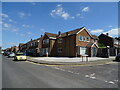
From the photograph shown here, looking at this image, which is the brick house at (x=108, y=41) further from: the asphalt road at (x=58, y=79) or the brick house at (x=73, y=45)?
the asphalt road at (x=58, y=79)

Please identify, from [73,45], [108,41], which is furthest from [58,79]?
[108,41]

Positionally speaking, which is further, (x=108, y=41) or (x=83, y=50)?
(x=108, y=41)

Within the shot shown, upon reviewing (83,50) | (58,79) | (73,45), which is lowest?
(58,79)

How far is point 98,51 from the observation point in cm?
3041

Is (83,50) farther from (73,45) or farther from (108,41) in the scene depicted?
(108,41)

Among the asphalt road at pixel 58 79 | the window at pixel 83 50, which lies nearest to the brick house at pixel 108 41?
the window at pixel 83 50

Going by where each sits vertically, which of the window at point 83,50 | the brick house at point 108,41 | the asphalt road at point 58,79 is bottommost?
the asphalt road at point 58,79

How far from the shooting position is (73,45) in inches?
1105

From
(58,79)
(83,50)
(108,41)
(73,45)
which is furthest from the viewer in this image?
(108,41)

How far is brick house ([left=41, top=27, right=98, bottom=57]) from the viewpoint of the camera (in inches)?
1094

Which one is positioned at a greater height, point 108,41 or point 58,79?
point 108,41

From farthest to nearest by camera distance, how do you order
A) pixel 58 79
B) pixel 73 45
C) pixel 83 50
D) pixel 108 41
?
1. pixel 108 41
2. pixel 83 50
3. pixel 73 45
4. pixel 58 79

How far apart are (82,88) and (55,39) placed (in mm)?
29799

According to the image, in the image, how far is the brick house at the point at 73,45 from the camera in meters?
27.8
